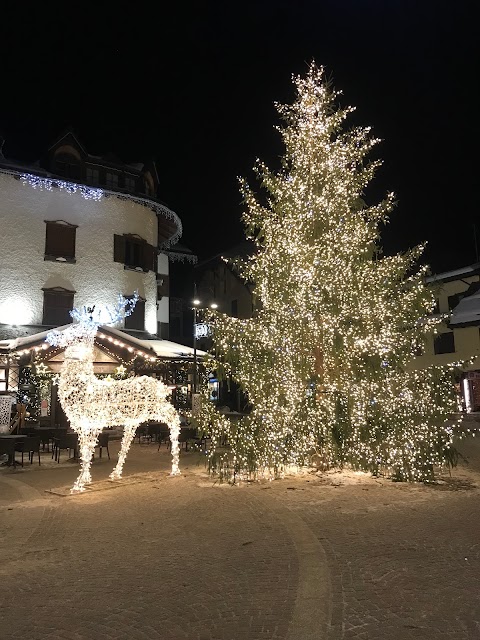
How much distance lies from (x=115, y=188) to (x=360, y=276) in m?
18.9

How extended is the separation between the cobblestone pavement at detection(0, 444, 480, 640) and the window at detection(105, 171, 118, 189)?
21354mm

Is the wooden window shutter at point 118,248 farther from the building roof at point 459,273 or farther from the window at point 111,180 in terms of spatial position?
the building roof at point 459,273

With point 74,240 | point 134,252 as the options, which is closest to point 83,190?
point 74,240

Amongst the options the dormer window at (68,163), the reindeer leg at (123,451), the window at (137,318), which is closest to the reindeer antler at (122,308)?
the window at (137,318)

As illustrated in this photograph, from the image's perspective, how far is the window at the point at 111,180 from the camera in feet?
93.5

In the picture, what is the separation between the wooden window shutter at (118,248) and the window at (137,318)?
2.13m

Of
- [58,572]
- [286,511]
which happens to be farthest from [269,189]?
[58,572]

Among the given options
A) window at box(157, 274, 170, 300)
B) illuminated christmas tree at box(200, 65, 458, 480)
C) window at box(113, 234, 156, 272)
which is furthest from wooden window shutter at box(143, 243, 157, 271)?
illuminated christmas tree at box(200, 65, 458, 480)

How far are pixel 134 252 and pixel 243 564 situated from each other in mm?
24417

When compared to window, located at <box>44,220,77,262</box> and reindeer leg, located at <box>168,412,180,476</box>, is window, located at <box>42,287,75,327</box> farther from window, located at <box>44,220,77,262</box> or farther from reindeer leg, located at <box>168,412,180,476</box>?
reindeer leg, located at <box>168,412,180,476</box>

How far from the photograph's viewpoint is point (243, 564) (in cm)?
597

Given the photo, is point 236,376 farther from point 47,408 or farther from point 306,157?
point 47,408

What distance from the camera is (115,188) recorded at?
1088 inches

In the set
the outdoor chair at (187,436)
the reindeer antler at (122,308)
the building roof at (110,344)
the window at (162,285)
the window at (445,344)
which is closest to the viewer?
the outdoor chair at (187,436)
